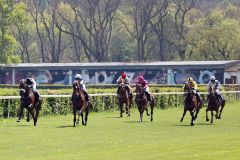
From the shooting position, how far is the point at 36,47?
352 feet

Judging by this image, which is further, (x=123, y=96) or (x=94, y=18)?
(x=94, y=18)

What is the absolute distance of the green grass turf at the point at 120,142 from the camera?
1538cm

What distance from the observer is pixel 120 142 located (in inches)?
742

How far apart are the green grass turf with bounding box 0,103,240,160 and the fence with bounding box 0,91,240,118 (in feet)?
23.7

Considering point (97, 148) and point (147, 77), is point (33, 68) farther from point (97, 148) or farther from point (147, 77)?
point (97, 148)

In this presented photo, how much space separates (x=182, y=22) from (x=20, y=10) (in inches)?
854

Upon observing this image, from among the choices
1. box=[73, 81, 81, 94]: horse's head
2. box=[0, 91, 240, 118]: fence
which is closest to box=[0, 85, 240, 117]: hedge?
box=[0, 91, 240, 118]: fence

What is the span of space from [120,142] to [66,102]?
17.8 meters

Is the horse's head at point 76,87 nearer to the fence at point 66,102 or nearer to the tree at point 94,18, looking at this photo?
the fence at point 66,102

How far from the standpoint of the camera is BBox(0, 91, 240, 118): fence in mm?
32175

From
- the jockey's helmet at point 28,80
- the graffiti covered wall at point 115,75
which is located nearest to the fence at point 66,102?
the jockey's helmet at point 28,80

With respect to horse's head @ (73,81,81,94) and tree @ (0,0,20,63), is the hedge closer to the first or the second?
horse's head @ (73,81,81,94)

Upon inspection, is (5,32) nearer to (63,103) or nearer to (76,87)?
(63,103)

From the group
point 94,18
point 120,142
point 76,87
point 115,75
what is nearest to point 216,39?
point 115,75
